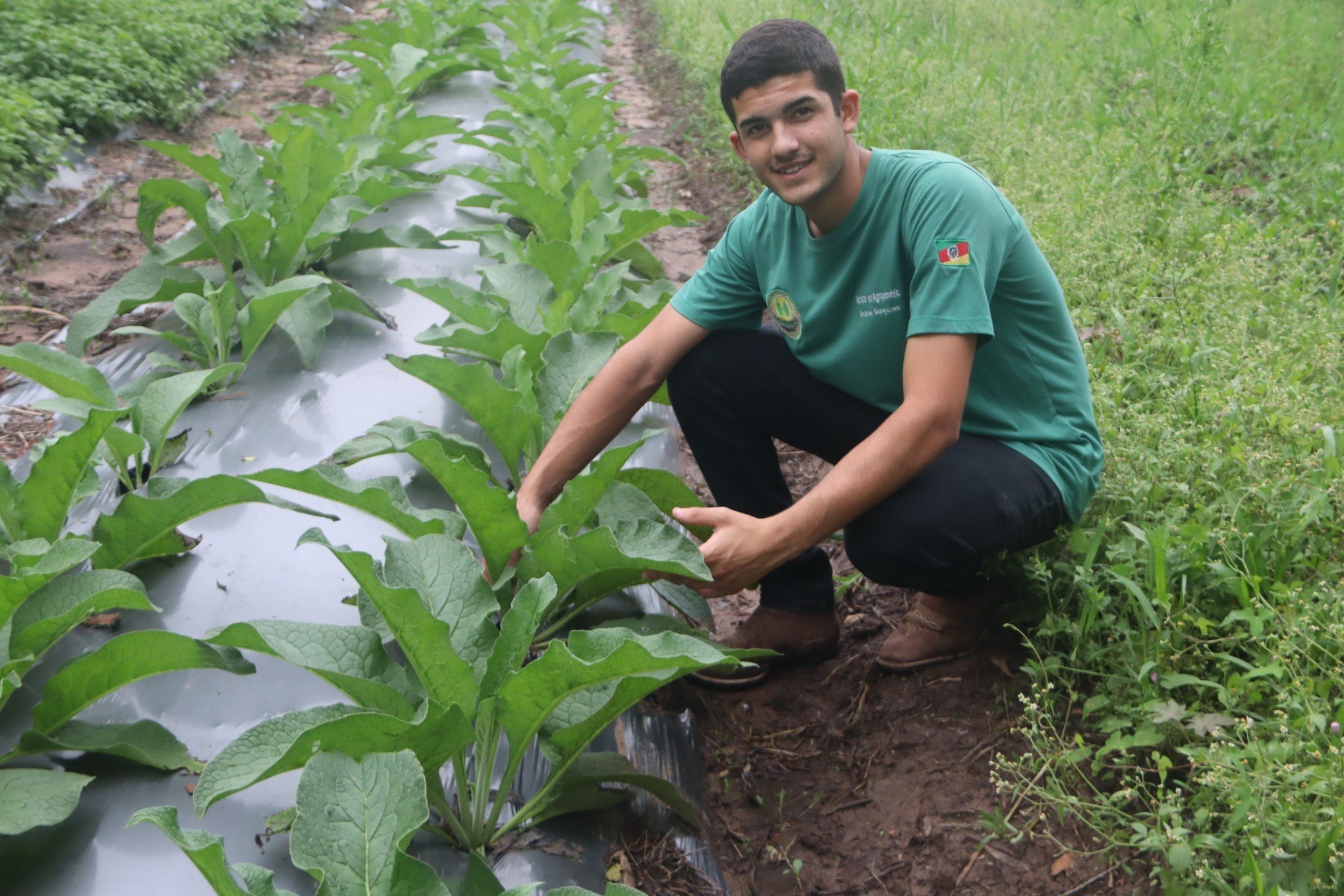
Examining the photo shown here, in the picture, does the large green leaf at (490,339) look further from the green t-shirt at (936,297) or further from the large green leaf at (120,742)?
the large green leaf at (120,742)

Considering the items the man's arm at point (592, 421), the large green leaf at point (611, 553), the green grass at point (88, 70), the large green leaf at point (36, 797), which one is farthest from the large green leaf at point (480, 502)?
the green grass at point (88, 70)

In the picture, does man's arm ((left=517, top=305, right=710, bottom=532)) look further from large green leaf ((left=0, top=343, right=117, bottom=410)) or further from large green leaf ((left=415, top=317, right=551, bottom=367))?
large green leaf ((left=0, top=343, right=117, bottom=410))

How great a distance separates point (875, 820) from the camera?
6.97ft

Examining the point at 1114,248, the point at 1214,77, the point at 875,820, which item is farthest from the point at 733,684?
the point at 1214,77

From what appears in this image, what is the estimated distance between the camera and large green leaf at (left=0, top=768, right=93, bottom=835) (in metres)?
1.50

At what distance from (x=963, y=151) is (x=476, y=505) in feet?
10.1

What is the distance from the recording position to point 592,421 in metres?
2.34

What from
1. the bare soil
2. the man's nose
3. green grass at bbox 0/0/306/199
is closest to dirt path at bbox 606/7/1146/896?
the man's nose

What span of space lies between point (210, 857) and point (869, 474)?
1.23m

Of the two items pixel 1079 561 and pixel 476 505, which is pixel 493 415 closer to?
pixel 476 505

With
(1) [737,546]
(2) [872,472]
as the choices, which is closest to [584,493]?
(1) [737,546]

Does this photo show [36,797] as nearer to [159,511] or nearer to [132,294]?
[159,511]

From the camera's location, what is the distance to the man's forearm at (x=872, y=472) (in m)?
1.95

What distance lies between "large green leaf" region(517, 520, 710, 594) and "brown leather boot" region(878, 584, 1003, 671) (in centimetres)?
66
